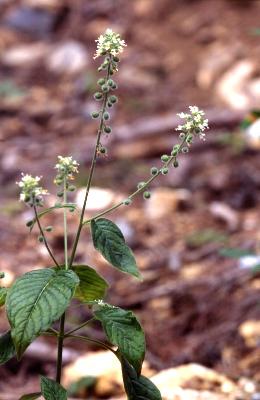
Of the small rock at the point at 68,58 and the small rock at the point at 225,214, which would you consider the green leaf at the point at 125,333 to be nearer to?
the small rock at the point at 225,214

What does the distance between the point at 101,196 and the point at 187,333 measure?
1.96 meters

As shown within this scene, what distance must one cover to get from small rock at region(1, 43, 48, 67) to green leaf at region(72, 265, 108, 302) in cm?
732

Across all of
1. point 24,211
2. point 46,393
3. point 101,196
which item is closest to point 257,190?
point 101,196

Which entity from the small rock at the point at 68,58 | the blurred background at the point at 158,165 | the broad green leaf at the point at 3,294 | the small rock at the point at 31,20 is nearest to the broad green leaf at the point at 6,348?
the broad green leaf at the point at 3,294

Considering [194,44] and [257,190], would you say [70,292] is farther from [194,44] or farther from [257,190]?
[194,44]

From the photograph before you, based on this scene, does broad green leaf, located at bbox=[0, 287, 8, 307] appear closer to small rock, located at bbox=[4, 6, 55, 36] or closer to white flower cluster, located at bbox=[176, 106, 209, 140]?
white flower cluster, located at bbox=[176, 106, 209, 140]

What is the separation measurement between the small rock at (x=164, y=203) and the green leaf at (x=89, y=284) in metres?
3.77

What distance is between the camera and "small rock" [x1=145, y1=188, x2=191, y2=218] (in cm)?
604

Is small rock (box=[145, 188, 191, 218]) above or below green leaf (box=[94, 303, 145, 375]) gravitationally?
above

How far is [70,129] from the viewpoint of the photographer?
778 cm

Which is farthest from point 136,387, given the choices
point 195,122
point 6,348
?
point 195,122

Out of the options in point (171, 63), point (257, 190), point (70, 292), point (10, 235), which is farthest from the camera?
point (171, 63)

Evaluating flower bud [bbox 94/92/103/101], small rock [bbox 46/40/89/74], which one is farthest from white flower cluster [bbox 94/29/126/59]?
small rock [bbox 46/40/89/74]

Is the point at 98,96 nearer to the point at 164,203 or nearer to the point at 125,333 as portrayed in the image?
the point at 125,333
